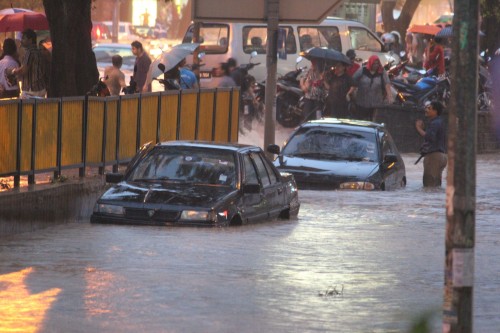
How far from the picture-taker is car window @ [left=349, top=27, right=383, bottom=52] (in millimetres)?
35438

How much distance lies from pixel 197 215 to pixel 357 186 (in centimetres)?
598

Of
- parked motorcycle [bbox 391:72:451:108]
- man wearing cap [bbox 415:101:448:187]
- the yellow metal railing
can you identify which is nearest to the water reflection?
the yellow metal railing

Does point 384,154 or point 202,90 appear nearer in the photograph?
point 384,154

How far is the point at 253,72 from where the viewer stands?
33156 mm

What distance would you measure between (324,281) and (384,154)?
10.1 meters

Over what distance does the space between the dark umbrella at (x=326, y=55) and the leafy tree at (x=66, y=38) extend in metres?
9.46

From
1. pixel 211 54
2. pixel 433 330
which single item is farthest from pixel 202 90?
pixel 433 330

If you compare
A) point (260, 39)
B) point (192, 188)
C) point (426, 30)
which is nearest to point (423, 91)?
point (260, 39)

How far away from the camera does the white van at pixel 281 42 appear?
3291cm

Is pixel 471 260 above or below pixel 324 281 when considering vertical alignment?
above

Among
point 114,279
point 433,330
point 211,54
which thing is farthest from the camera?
point 211,54

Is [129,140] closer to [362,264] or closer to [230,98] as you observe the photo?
[230,98]

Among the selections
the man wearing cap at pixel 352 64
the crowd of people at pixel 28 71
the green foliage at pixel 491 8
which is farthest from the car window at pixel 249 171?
the green foliage at pixel 491 8

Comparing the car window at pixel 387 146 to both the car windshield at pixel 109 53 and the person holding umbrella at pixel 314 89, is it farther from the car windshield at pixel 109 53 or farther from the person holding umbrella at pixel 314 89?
the car windshield at pixel 109 53
